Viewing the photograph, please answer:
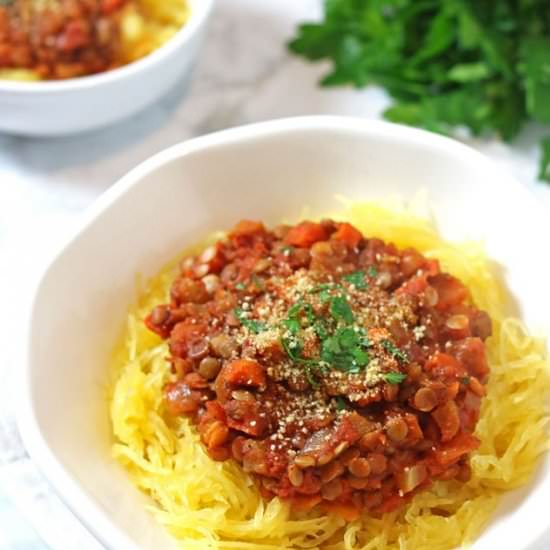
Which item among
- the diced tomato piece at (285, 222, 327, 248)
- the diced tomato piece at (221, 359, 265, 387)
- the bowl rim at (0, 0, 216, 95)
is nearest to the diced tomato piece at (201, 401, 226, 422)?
the diced tomato piece at (221, 359, 265, 387)

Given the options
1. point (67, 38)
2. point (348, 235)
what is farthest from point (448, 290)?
point (67, 38)

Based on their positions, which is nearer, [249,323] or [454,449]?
[454,449]

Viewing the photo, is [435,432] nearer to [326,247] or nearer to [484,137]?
[326,247]

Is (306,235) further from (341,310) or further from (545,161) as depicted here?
(545,161)

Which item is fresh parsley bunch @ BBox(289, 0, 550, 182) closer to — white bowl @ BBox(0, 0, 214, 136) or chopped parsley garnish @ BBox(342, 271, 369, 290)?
white bowl @ BBox(0, 0, 214, 136)

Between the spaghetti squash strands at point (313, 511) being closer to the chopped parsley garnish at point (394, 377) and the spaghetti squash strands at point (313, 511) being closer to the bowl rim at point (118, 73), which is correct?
the chopped parsley garnish at point (394, 377)
